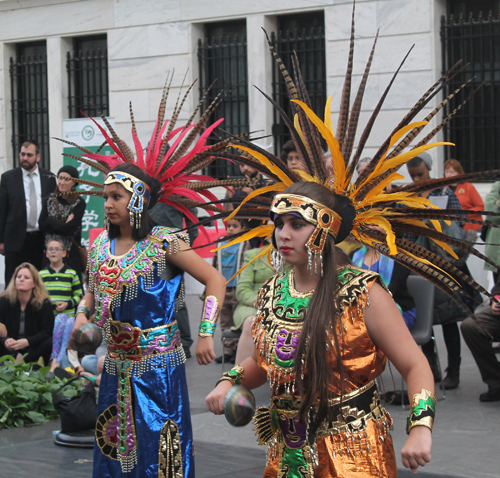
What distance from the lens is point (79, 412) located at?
6.01 m

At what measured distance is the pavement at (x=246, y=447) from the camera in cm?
522

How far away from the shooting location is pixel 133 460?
4293mm

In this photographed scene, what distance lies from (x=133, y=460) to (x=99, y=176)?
7.31 m

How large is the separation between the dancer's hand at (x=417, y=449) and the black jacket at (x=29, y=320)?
230 inches

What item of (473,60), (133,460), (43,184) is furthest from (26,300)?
(473,60)

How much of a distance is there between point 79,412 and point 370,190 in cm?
353

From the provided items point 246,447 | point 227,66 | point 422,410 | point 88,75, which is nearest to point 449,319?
point 246,447

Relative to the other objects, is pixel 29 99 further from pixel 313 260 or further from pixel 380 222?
pixel 313 260

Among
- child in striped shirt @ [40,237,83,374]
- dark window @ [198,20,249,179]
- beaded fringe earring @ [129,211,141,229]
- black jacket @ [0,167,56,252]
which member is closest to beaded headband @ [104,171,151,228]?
beaded fringe earring @ [129,211,141,229]

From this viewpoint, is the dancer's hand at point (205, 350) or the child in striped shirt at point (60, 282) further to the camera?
the child in striped shirt at point (60, 282)

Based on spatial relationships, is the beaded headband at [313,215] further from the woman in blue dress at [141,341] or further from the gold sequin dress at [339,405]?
the woman in blue dress at [141,341]

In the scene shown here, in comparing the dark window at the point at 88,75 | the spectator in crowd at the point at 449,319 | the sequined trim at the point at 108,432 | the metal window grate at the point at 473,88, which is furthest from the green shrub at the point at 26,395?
the dark window at the point at 88,75

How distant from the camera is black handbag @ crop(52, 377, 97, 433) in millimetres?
6016

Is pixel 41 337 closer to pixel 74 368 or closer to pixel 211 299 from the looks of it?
pixel 74 368
